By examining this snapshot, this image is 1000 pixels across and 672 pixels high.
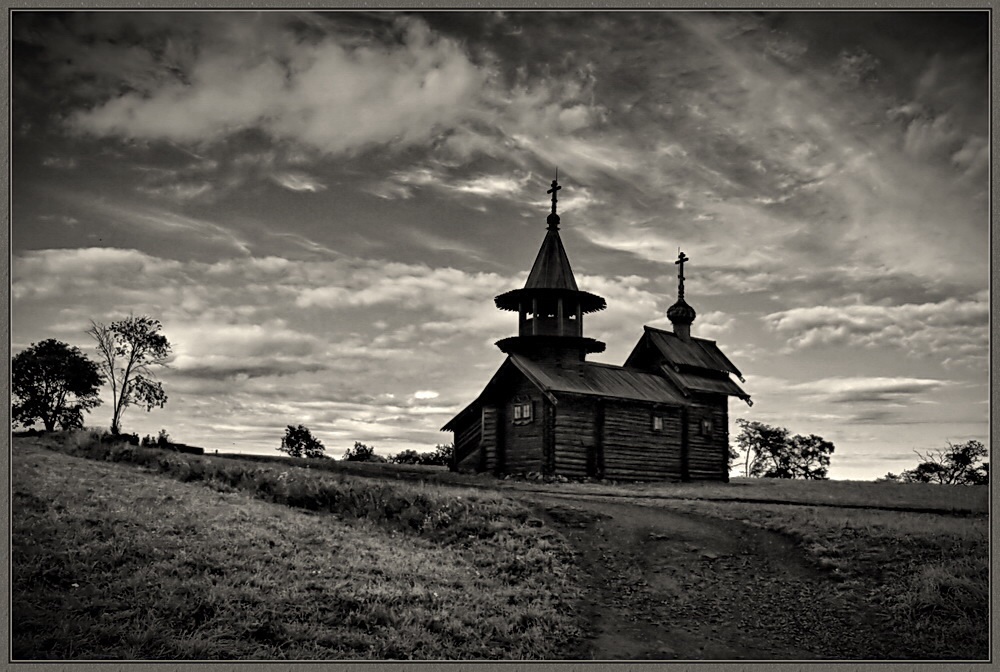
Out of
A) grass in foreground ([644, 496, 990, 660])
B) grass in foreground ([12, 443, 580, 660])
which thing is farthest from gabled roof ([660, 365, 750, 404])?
grass in foreground ([12, 443, 580, 660])

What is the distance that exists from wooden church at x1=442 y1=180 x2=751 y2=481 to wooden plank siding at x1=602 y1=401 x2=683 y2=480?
0.16 feet

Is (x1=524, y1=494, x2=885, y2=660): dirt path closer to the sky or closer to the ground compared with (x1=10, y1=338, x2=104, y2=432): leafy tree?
closer to the ground

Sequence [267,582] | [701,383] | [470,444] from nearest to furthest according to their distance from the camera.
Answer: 1. [267,582]
2. [470,444]
3. [701,383]

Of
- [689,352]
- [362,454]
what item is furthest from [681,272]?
[362,454]

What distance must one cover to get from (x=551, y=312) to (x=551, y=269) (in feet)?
6.85

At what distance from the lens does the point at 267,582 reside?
547 inches

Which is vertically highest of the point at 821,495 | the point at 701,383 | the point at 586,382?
the point at 701,383

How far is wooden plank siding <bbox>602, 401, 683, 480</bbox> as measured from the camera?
118 feet

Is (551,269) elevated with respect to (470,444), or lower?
elevated

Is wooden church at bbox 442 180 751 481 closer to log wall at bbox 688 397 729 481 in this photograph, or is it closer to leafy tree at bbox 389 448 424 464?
log wall at bbox 688 397 729 481

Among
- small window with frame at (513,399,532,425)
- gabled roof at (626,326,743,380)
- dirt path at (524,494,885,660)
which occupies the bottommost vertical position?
dirt path at (524,494,885,660)

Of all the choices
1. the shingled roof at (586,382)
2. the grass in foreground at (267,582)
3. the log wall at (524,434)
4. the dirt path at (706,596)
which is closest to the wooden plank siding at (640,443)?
the shingled roof at (586,382)

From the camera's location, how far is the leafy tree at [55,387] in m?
24.4

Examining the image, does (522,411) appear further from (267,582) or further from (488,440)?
(267,582)
